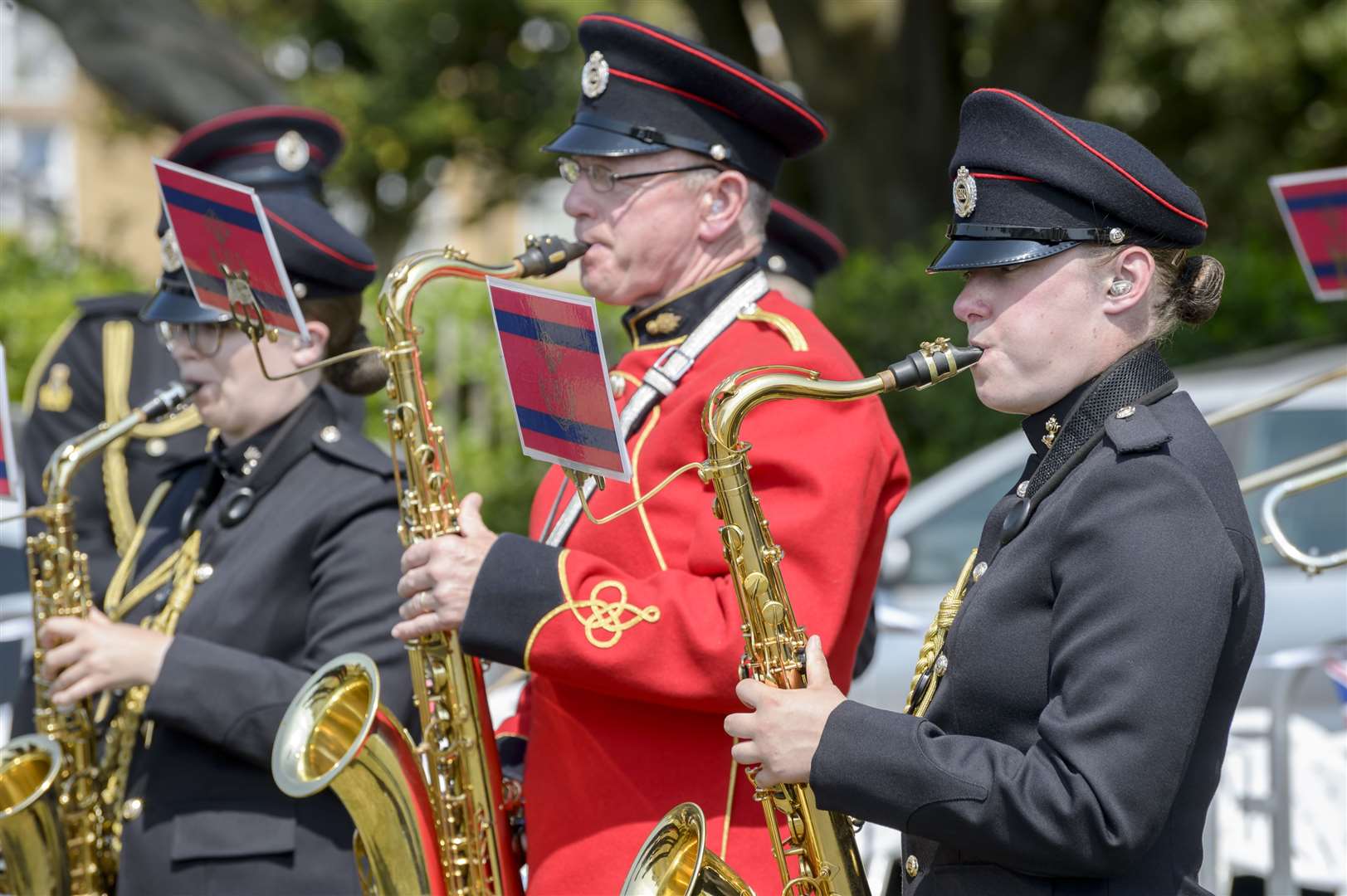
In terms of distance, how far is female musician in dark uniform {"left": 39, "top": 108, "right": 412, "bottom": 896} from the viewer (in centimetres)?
318

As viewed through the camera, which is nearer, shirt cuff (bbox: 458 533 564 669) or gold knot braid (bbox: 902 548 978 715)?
gold knot braid (bbox: 902 548 978 715)

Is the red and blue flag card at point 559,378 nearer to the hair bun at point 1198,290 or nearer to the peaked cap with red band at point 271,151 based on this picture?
the hair bun at point 1198,290

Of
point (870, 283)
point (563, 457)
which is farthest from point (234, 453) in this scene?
point (870, 283)

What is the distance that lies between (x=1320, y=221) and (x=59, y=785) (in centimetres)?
317

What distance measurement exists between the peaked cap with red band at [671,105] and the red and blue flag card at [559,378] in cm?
52

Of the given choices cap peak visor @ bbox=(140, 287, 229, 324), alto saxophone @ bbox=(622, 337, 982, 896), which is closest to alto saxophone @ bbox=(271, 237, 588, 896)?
cap peak visor @ bbox=(140, 287, 229, 324)

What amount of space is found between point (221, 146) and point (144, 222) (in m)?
26.5

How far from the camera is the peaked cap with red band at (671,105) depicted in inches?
117

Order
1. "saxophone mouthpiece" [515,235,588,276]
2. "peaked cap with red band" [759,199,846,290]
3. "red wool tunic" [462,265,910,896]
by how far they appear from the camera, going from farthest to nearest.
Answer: "peaked cap with red band" [759,199,846,290], "saxophone mouthpiece" [515,235,588,276], "red wool tunic" [462,265,910,896]

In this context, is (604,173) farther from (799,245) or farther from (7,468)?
(799,245)

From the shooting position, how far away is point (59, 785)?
355 cm

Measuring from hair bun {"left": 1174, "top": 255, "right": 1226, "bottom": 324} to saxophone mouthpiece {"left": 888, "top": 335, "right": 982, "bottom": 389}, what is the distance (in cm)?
29

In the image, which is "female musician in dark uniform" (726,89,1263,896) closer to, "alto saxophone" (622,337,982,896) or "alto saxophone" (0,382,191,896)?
"alto saxophone" (622,337,982,896)

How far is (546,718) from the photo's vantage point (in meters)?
2.93
